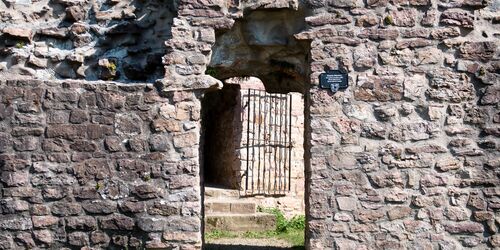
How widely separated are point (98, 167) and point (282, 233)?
13.3ft

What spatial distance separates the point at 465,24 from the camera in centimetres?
549

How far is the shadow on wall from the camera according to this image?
584cm

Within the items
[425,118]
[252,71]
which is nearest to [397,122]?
[425,118]

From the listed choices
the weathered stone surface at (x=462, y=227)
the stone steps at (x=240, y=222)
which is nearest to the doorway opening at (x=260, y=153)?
the stone steps at (x=240, y=222)

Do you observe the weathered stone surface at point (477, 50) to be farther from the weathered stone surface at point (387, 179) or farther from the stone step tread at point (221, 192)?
the stone step tread at point (221, 192)

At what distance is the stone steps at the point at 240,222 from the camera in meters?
8.84

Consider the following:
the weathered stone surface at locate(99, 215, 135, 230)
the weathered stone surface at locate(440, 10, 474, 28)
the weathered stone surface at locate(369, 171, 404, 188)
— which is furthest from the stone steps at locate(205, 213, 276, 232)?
the weathered stone surface at locate(440, 10, 474, 28)

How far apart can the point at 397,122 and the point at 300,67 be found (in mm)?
1067

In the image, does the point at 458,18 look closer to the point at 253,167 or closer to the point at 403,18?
the point at 403,18

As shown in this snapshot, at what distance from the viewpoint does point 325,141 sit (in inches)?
214

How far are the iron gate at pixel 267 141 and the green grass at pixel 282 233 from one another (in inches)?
28.5

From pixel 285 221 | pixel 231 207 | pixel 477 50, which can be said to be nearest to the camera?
pixel 477 50

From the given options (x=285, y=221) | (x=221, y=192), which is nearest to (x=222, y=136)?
(x=221, y=192)

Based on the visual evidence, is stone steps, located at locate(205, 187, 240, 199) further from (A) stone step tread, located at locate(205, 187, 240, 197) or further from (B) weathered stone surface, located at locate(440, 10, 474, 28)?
(B) weathered stone surface, located at locate(440, 10, 474, 28)
